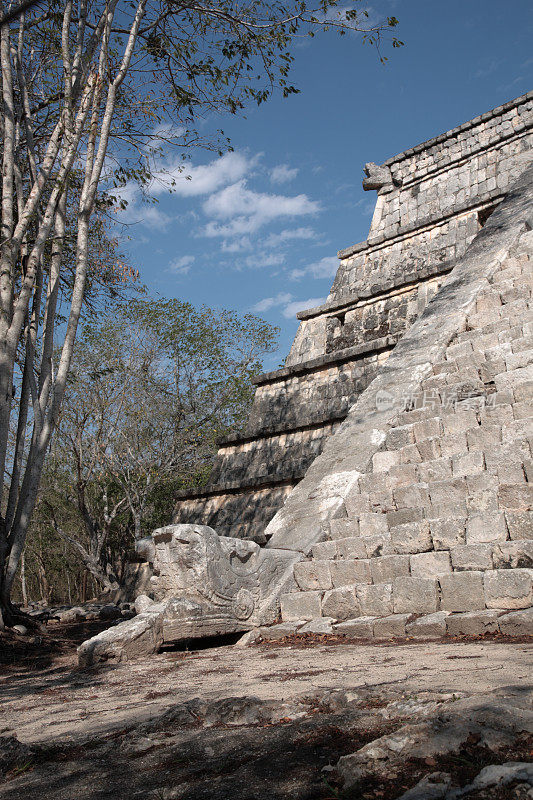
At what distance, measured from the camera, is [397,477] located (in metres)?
6.12

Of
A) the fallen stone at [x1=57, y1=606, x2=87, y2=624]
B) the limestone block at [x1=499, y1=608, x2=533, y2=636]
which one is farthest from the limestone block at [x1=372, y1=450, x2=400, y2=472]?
the fallen stone at [x1=57, y1=606, x2=87, y2=624]

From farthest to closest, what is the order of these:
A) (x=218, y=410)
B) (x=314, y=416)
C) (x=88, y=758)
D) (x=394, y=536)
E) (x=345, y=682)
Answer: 1. (x=218, y=410)
2. (x=314, y=416)
3. (x=394, y=536)
4. (x=345, y=682)
5. (x=88, y=758)

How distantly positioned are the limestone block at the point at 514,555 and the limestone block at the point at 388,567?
2.55 feet

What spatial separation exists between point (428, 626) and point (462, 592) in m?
0.35

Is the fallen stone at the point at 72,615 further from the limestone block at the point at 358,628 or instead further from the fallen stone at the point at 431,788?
the fallen stone at the point at 431,788

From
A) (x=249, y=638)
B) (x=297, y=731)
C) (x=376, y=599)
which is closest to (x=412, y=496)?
(x=376, y=599)

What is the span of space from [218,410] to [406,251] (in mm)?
10131

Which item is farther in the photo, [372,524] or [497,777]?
[372,524]

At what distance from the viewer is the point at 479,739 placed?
1.88 metres

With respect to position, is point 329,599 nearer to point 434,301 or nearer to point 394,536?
point 394,536

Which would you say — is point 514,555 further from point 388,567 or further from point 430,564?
point 388,567

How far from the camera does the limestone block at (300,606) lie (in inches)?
222

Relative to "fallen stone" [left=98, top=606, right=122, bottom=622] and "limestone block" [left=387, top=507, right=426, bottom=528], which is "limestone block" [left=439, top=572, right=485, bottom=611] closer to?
"limestone block" [left=387, top=507, right=426, bottom=528]

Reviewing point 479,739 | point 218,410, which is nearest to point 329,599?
point 479,739
